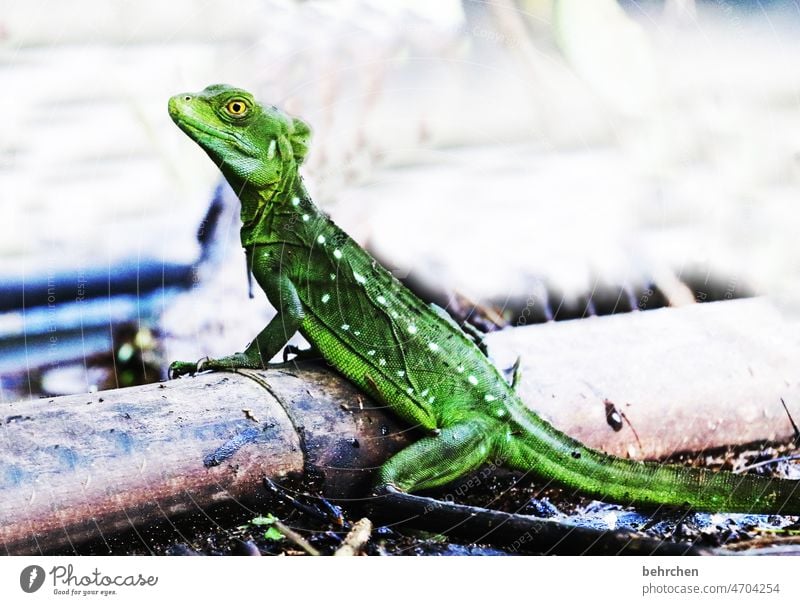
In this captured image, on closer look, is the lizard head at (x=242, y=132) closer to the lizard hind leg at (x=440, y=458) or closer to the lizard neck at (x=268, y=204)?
the lizard neck at (x=268, y=204)

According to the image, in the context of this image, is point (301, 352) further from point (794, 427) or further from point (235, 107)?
point (794, 427)

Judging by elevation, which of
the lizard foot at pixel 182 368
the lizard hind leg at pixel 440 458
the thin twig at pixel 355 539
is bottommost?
the thin twig at pixel 355 539

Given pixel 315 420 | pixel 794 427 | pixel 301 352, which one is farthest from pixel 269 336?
pixel 794 427

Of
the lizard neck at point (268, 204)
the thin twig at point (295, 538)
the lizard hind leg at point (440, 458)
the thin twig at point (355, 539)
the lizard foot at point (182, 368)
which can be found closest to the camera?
the thin twig at point (295, 538)

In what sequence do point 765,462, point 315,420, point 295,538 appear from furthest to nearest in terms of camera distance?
1. point 765,462
2. point 315,420
3. point 295,538

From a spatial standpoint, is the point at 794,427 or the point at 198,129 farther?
the point at 794,427

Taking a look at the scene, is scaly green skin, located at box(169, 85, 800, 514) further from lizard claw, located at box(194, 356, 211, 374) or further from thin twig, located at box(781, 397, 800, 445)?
thin twig, located at box(781, 397, 800, 445)

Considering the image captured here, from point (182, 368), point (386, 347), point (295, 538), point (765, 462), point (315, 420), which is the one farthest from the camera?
point (765, 462)

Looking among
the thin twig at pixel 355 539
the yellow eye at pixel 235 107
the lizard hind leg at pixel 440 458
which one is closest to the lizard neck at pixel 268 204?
the yellow eye at pixel 235 107
